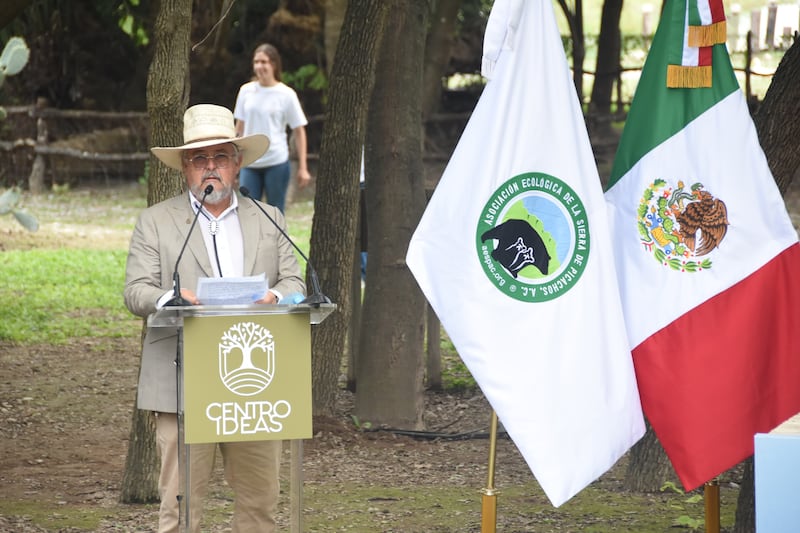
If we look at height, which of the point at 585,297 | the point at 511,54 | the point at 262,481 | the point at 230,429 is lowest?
the point at 262,481

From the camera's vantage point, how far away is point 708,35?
195 inches

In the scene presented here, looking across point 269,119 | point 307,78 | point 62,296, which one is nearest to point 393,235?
point 269,119

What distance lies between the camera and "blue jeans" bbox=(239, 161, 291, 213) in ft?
36.1

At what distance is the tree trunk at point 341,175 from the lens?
7434 millimetres

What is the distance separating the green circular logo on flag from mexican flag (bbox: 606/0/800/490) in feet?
1.24

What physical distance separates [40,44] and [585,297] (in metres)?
18.7

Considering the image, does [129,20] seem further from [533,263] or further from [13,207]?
[13,207]

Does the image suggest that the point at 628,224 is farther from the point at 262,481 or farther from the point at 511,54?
the point at 262,481

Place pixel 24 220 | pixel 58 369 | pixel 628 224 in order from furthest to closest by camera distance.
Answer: pixel 58 369, pixel 628 224, pixel 24 220

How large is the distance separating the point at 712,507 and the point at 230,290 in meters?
2.20

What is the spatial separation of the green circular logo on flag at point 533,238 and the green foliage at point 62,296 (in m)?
6.74

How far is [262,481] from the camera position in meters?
4.71

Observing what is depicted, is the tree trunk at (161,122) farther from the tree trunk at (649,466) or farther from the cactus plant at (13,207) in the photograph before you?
the cactus plant at (13,207)

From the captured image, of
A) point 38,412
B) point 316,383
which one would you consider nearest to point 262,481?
point 316,383
